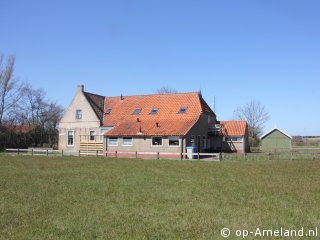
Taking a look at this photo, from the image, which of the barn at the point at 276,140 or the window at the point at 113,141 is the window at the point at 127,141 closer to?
the window at the point at 113,141

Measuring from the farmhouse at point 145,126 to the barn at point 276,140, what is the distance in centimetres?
794

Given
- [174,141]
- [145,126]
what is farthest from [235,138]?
[145,126]

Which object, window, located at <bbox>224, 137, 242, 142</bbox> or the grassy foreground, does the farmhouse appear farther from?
the grassy foreground

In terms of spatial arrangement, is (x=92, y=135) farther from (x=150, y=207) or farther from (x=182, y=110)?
(x=150, y=207)

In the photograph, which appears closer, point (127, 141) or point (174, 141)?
point (174, 141)

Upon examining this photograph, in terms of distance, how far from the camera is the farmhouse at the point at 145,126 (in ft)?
118

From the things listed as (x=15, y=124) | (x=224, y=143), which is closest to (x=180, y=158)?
(x=224, y=143)

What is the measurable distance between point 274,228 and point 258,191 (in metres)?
5.12

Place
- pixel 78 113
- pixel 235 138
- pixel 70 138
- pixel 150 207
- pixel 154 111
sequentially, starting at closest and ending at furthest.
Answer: pixel 150 207 < pixel 154 111 < pixel 235 138 < pixel 78 113 < pixel 70 138

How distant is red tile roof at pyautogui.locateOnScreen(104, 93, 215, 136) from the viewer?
120ft

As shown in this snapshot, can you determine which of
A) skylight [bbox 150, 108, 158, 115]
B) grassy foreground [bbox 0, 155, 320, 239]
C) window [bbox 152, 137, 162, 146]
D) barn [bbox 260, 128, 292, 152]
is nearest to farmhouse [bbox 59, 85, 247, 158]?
window [bbox 152, 137, 162, 146]

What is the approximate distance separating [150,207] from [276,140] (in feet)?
140

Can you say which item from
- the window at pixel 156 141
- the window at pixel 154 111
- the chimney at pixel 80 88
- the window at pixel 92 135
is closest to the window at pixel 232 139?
the window at pixel 154 111

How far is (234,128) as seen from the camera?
143 ft
